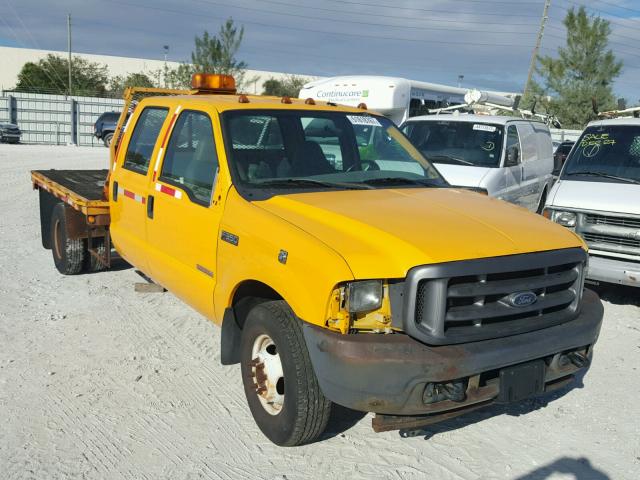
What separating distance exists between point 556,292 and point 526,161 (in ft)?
22.8

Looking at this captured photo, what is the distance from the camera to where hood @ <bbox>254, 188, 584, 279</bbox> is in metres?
3.16

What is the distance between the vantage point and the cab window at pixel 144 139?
5.19 m

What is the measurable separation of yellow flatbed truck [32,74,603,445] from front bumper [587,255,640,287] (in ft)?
7.71

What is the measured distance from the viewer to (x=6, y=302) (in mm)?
5949

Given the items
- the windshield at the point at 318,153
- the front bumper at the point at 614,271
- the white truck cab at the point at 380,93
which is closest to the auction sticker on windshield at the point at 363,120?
the windshield at the point at 318,153

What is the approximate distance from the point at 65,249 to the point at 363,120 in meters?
3.61

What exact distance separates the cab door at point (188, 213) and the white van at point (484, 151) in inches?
175

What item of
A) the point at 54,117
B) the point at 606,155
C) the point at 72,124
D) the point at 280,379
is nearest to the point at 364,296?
the point at 280,379

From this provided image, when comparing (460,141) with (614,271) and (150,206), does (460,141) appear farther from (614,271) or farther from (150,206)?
(150,206)

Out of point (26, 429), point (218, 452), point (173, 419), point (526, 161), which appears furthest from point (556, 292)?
point (526, 161)

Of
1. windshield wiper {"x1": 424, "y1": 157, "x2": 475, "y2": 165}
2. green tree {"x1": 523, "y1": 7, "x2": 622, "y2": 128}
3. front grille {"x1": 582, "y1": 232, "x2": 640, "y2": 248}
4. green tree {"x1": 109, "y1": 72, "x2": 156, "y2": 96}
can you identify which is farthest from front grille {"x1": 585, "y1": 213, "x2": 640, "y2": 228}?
green tree {"x1": 109, "y1": 72, "x2": 156, "y2": 96}

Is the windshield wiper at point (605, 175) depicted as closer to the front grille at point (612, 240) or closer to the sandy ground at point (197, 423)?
the front grille at point (612, 240)

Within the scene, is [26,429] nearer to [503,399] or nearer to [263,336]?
[263,336]

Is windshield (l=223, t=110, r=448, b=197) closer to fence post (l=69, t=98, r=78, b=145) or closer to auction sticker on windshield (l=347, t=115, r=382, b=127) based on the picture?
auction sticker on windshield (l=347, t=115, r=382, b=127)
